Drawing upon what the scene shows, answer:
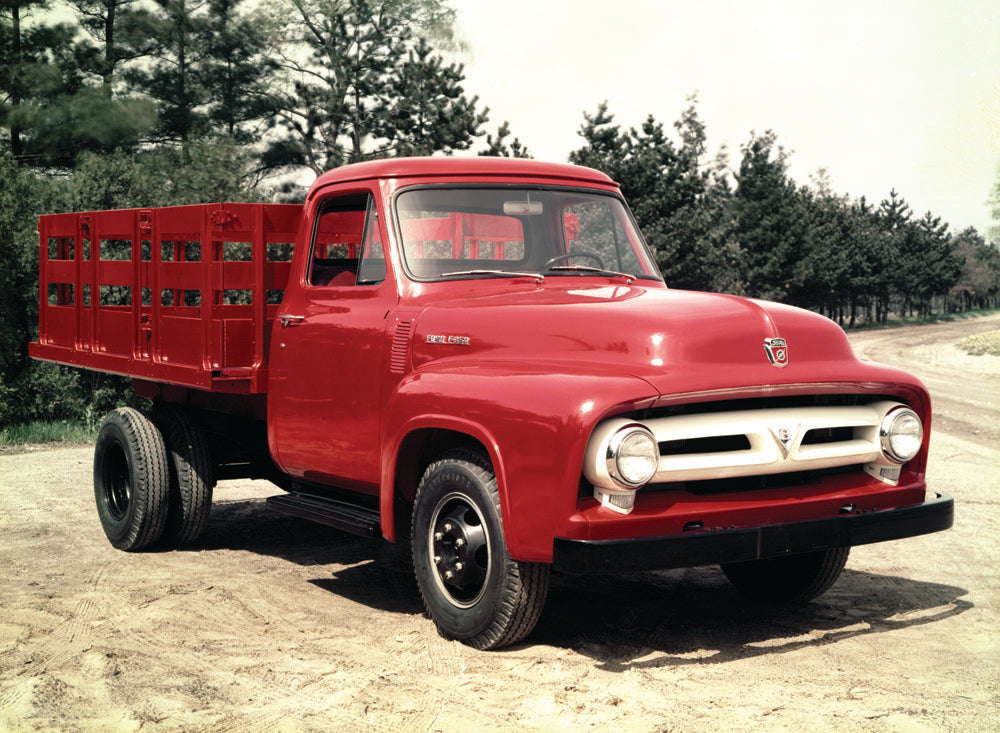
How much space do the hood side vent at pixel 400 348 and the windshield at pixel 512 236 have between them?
0.30 m

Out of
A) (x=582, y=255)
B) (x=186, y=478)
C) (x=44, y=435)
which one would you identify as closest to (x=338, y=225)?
(x=582, y=255)

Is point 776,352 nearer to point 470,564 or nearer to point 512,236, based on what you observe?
point 470,564

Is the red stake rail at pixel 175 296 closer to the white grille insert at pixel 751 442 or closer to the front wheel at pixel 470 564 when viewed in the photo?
the front wheel at pixel 470 564

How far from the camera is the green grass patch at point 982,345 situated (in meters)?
38.8

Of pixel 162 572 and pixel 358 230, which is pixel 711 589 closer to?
pixel 358 230

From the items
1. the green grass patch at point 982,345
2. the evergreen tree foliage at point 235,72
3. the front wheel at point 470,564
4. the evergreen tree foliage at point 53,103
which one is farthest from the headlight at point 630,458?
the green grass patch at point 982,345

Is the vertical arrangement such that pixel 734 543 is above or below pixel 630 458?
below

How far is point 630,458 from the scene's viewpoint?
4367mm

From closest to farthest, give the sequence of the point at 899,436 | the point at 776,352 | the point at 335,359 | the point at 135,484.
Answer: the point at 776,352
the point at 899,436
the point at 335,359
the point at 135,484

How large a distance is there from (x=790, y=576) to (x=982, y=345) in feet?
128

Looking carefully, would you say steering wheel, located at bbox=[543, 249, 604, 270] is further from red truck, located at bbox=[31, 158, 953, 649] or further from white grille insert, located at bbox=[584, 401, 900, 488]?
white grille insert, located at bbox=[584, 401, 900, 488]

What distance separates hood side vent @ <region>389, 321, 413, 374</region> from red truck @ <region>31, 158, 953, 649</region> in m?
0.01

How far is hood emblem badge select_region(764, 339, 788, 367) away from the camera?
4.79 m

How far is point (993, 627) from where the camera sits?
555 centimetres
